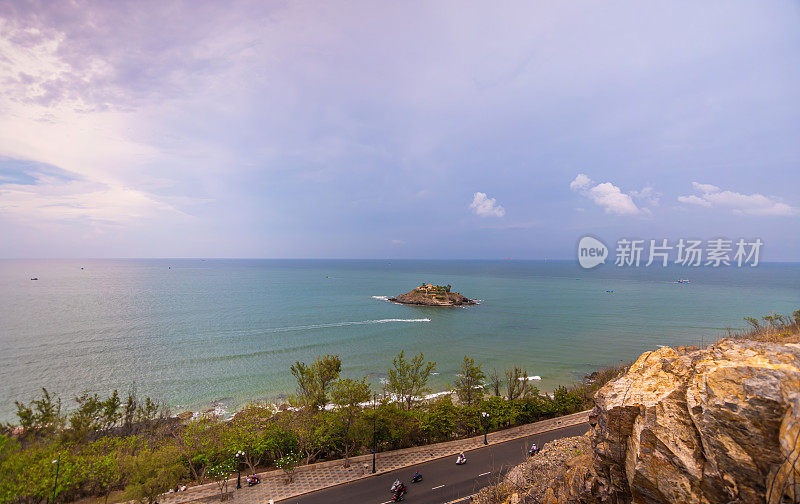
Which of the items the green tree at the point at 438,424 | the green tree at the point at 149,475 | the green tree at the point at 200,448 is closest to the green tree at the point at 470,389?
the green tree at the point at 438,424

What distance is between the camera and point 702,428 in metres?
7.83

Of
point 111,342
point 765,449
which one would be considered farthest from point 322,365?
point 111,342

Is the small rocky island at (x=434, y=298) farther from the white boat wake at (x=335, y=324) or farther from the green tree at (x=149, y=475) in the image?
the green tree at (x=149, y=475)

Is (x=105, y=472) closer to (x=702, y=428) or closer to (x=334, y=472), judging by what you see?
(x=334, y=472)

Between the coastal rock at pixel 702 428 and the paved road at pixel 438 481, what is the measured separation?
1369 cm

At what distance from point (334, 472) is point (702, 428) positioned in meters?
27.5

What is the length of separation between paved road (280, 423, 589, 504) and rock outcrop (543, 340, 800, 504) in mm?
13617

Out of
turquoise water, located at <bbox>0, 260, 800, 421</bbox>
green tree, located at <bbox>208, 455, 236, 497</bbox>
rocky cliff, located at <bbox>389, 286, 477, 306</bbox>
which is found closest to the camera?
green tree, located at <bbox>208, 455, 236, 497</bbox>

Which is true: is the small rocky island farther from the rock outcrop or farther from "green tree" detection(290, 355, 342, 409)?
the rock outcrop

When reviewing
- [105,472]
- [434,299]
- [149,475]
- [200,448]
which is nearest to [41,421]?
[105,472]

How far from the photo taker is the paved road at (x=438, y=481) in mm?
23141

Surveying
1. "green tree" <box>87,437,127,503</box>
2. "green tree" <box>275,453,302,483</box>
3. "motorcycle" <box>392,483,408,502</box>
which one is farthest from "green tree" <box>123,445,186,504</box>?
"motorcycle" <box>392,483,408,502</box>

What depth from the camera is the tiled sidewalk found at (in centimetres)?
2403

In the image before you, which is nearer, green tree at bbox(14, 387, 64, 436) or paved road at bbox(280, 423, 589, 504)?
paved road at bbox(280, 423, 589, 504)
